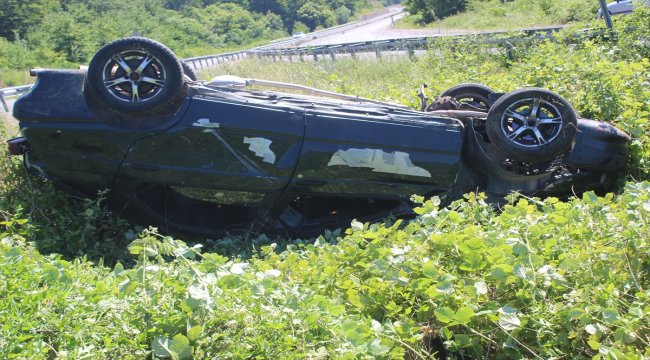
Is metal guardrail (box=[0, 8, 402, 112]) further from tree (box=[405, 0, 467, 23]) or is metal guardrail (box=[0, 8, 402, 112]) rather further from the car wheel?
tree (box=[405, 0, 467, 23])

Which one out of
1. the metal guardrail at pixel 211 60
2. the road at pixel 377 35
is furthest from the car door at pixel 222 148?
the road at pixel 377 35

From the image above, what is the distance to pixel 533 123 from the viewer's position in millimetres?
5492

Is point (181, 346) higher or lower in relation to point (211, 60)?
higher

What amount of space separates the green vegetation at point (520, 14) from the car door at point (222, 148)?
52.7 feet

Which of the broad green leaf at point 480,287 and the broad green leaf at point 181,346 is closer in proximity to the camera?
the broad green leaf at point 181,346

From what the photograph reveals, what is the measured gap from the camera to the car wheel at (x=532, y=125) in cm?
542

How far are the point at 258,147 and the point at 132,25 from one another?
38.2 m

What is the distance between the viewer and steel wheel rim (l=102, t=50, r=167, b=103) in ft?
16.7

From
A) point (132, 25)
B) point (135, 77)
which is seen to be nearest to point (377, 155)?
point (135, 77)

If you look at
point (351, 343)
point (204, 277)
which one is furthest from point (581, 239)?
point (204, 277)

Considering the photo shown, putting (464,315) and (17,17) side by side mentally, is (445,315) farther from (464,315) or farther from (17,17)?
(17,17)

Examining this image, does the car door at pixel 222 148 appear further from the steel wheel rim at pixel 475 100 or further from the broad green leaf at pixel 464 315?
the broad green leaf at pixel 464 315

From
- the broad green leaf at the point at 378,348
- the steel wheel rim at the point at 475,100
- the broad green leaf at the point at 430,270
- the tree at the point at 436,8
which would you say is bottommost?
the tree at the point at 436,8

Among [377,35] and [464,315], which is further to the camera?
[377,35]
